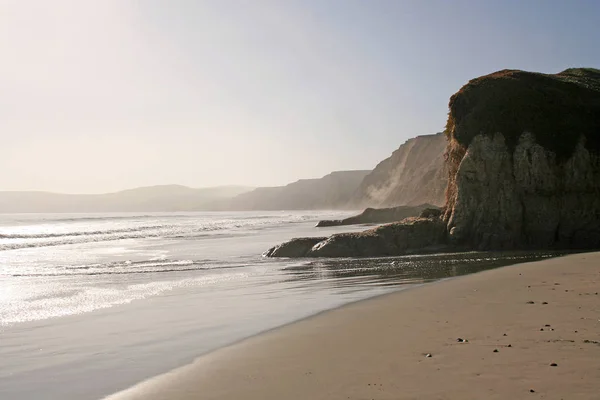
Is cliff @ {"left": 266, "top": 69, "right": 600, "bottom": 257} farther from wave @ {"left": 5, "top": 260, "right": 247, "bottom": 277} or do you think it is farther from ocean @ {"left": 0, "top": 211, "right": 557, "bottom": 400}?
wave @ {"left": 5, "top": 260, "right": 247, "bottom": 277}

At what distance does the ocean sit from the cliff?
5.85 ft

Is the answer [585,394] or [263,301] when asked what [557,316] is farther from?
[263,301]

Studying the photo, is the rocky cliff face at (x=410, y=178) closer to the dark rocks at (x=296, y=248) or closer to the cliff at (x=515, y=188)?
the cliff at (x=515, y=188)

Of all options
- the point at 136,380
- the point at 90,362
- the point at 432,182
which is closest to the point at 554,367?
the point at 136,380

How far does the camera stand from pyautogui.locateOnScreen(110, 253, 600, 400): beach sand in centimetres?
536

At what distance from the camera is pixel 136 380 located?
631 cm

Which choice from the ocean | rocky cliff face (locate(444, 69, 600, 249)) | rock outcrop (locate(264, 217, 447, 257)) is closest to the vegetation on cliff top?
rocky cliff face (locate(444, 69, 600, 249))

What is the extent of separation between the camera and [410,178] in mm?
115125

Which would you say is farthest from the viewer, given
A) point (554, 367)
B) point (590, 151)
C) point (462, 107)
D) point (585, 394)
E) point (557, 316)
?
point (462, 107)

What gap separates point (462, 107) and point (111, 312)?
19255 millimetres

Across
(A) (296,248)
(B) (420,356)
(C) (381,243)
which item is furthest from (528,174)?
(B) (420,356)

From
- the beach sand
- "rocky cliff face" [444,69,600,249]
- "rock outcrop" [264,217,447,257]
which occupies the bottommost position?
the beach sand

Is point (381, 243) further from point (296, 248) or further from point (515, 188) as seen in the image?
point (515, 188)

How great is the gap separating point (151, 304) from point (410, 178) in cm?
10705
